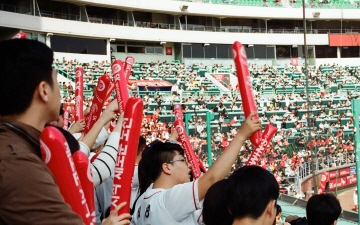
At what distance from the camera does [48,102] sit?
1.62 meters

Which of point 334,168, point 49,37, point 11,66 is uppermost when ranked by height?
point 49,37

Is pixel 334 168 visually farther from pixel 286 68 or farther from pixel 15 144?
pixel 286 68

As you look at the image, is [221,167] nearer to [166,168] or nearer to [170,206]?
[170,206]

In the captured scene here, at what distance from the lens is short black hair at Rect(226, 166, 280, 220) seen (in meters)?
1.88

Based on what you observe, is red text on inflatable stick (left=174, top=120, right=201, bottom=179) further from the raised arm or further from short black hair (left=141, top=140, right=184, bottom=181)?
the raised arm

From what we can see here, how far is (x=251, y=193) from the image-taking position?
6.20 ft

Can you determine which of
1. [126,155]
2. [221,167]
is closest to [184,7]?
[221,167]

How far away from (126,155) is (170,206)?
517 millimetres

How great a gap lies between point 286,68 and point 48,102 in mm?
33886

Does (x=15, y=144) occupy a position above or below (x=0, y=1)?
below

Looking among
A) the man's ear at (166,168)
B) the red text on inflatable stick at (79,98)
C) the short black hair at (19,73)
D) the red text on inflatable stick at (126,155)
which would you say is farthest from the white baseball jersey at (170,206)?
the red text on inflatable stick at (79,98)

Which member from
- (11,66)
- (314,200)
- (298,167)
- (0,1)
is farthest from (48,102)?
(0,1)

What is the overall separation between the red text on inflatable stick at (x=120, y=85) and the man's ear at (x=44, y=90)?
123cm

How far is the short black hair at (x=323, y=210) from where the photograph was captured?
121 inches
